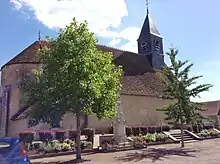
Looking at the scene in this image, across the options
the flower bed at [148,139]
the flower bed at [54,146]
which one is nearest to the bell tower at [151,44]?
the flower bed at [148,139]

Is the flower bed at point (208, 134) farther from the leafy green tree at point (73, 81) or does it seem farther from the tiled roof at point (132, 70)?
the leafy green tree at point (73, 81)

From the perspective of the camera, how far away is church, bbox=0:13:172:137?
26531 mm

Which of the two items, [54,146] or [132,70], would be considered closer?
[54,146]

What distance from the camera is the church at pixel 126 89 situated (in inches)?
1045

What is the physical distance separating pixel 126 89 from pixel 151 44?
12412 mm

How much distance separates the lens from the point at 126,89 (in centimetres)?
3050

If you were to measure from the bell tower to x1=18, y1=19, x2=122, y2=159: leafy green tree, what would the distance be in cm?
2584

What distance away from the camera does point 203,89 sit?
1914 cm

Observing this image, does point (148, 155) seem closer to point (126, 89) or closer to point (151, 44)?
point (126, 89)

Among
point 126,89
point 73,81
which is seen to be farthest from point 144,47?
point 73,81

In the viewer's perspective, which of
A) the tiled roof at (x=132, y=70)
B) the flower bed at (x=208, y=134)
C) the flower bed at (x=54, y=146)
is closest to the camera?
the flower bed at (x=54, y=146)

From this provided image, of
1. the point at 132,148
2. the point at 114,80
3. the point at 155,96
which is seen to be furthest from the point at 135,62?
the point at 114,80

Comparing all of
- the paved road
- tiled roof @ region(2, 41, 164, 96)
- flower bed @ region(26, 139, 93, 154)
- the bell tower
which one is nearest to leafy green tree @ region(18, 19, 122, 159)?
the paved road

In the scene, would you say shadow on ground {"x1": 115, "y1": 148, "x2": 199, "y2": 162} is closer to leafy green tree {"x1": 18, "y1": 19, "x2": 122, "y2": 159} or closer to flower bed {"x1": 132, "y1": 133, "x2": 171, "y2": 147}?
leafy green tree {"x1": 18, "y1": 19, "x2": 122, "y2": 159}
